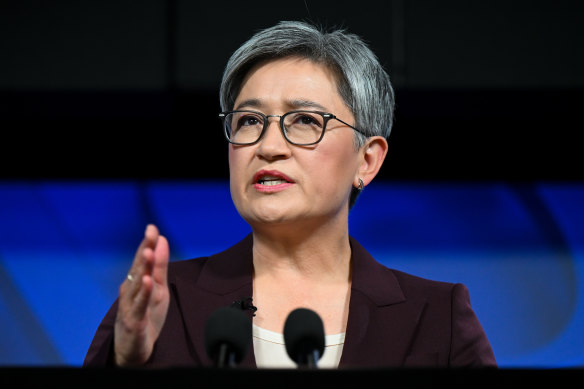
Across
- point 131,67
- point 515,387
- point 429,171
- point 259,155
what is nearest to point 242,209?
point 259,155

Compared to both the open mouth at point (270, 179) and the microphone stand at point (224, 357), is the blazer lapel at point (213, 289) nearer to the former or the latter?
the open mouth at point (270, 179)

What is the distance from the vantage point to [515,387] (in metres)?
0.98

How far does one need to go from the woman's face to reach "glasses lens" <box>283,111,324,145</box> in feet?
0.06

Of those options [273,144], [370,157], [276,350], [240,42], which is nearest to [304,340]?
[276,350]

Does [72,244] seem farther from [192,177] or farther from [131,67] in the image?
[131,67]

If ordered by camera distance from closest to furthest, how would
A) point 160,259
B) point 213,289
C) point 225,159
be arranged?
point 160,259 < point 213,289 < point 225,159

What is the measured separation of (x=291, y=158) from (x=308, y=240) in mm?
216

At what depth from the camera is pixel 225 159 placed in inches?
128

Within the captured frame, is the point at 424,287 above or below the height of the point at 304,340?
below

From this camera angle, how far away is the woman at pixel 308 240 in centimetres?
168

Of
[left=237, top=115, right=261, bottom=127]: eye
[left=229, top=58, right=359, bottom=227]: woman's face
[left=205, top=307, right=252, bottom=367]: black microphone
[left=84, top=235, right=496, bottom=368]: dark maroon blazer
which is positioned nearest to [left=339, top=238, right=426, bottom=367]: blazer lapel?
[left=84, top=235, right=496, bottom=368]: dark maroon blazer

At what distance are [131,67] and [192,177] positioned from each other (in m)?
0.56

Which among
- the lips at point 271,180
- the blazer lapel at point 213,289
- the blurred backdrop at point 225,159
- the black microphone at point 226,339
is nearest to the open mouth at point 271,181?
the lips at point 271,180

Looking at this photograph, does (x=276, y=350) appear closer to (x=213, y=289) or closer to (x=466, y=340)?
(x=213, y=289)
